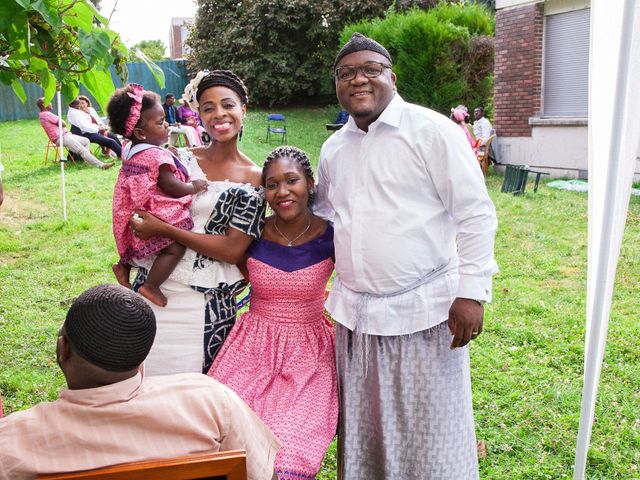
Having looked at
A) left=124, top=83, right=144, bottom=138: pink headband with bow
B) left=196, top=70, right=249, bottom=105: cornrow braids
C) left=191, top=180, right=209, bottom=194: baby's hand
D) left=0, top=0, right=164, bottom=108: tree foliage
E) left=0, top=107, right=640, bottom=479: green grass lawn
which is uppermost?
left=0, top=0, right=164, bottom=108: tree foliage

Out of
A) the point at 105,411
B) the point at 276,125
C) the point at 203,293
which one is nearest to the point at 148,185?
the point at 203,293

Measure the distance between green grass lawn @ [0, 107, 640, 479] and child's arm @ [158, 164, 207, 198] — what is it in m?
1.96

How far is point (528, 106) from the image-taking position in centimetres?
Result: 1519

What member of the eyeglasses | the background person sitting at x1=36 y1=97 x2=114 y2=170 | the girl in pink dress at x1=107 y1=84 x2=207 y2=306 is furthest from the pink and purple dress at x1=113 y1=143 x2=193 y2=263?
the background person sitting at x1=36 y1=97 x2=114 y2=170

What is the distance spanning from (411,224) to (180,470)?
1.37 metres

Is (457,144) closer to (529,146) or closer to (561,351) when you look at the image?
(561,351)

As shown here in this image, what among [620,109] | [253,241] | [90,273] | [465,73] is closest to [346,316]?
[253,241]

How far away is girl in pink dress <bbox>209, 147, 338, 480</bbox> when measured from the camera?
289cm

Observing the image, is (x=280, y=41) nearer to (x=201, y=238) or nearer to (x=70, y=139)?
(x=70, y=139)

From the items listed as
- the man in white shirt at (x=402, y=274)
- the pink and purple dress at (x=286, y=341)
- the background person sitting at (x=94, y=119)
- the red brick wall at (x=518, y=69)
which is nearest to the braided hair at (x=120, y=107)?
the pink and purple dress at (x=286, y=341)

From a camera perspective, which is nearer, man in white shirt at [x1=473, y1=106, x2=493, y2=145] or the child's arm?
the child's arm

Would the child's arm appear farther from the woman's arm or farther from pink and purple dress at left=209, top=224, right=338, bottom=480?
pink and purple dress at left=209, top=224, right=338, bottom=480

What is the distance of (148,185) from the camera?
10.2ft

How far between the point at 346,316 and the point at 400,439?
0.59m
